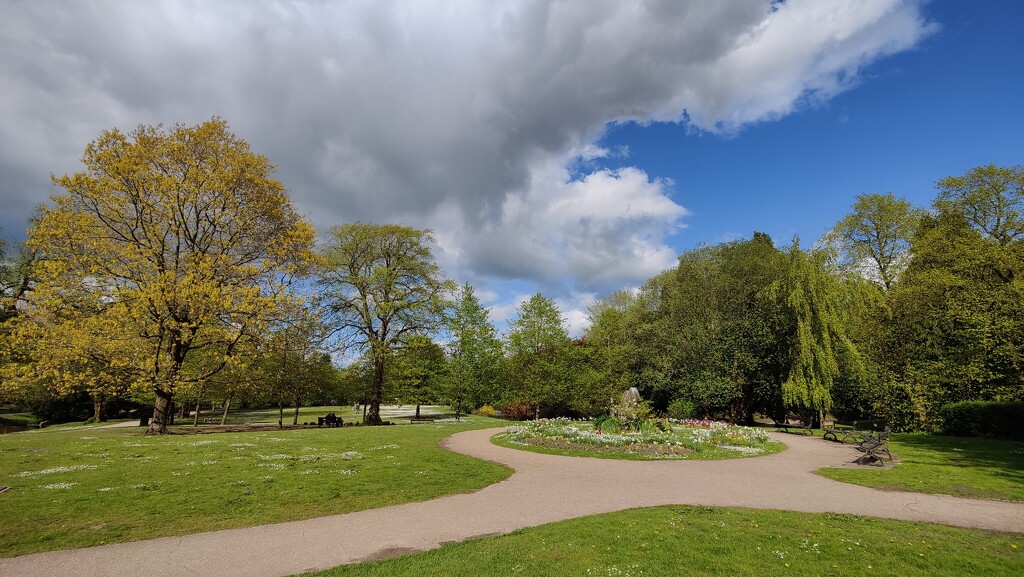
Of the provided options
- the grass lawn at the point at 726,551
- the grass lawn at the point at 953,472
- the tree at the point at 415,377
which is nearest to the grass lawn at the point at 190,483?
the grass lawn at the point at 726,551

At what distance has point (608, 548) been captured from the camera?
653 cm

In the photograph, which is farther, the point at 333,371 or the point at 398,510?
the point at 333,371

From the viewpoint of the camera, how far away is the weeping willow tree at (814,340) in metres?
27.0

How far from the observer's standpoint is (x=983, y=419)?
2230 cm

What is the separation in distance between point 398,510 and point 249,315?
16.0 metres

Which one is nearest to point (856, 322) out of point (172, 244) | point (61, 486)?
point (61, 486)

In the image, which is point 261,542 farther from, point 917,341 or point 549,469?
point 917,341

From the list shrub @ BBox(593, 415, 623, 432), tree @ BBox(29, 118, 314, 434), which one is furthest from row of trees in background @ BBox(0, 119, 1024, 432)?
shrub @ BBox(593, 415, 623, 432)

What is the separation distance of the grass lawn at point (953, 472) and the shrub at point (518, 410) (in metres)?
28.0

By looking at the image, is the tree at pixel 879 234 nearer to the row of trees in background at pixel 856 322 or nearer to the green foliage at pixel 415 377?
the row of trees in background at pixel 856 322

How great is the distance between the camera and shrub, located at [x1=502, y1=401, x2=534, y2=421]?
1656 inches

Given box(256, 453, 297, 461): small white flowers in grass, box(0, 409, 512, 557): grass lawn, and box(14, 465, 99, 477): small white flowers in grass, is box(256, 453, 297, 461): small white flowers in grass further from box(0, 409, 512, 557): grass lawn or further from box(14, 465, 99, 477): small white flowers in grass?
box(14, 465, 99, 477): small white flowers in grass

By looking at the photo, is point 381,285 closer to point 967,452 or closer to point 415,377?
point 415,377

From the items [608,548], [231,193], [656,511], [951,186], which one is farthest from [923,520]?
[951,186]
